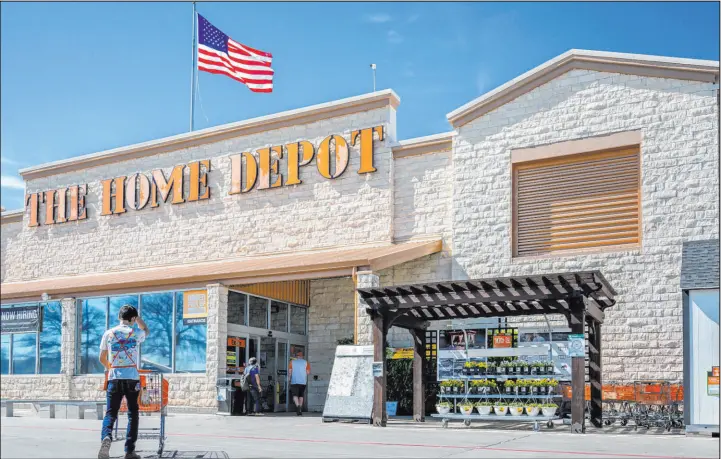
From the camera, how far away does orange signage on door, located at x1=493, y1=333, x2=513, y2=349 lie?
17453mm

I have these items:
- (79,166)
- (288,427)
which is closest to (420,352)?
(288,427)

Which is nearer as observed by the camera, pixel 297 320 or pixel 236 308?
pixel 236 308

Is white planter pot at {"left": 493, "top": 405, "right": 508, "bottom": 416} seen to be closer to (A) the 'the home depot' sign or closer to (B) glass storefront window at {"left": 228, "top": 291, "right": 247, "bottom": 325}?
(A) the 'the home depot' sign

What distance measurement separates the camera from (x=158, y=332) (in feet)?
69.2

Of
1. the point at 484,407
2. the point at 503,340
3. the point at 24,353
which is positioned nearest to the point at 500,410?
the point at 484,407

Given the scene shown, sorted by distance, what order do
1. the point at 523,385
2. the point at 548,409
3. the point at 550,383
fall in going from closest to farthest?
the point at 548,409 → the point at 550,383 → the point at 523,385

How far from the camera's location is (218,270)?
20.2 m

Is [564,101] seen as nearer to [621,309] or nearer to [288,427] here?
[621,309]

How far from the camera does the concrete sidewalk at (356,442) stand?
9.73 metres

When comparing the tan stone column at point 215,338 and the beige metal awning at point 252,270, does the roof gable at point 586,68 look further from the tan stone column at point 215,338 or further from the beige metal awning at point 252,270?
the tan stone column at point 215,338

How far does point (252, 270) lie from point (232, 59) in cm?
722

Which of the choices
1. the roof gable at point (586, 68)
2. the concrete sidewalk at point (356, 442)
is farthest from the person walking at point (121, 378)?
the roof gable at point (586, 68)

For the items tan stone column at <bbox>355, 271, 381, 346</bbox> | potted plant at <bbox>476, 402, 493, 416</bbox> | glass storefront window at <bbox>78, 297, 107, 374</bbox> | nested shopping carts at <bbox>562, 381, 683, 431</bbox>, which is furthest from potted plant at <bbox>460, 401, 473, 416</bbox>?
glass storefront window at <bbox>78, 297, 107, 374</bbox>

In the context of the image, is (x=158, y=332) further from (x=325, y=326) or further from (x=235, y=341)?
(x=325, y=326)
